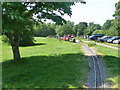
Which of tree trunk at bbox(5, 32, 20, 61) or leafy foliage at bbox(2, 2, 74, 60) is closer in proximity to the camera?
leafy foliage at bbox(2, 2, 74, 60)

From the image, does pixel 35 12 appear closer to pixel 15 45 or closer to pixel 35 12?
pixel 35 12

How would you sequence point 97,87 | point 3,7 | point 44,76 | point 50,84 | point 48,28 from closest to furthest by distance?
point 97,87, point 50,84, point 44,76, point 3,7, point 48,28

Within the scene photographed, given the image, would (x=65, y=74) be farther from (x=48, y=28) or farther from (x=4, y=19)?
(x=48, y=28)

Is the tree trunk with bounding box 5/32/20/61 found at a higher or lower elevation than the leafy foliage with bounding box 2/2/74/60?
lower

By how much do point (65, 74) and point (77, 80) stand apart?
1180 millimetres

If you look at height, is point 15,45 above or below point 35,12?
below

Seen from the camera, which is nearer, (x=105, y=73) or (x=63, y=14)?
(x=105, y=73)

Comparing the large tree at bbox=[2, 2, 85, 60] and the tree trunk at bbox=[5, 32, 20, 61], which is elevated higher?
the large tree at bbox=[2, 2, 85, 60]

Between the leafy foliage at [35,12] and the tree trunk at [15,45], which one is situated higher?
the leafy foliage at [35,12]

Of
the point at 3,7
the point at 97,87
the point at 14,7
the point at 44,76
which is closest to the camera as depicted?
the point at 97,87

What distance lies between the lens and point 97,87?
6.44 metres

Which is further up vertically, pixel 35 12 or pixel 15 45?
pixel 35 12

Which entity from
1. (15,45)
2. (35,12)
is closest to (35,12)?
(35,12)

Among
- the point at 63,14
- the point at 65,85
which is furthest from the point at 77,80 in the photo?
the point at 63,14
